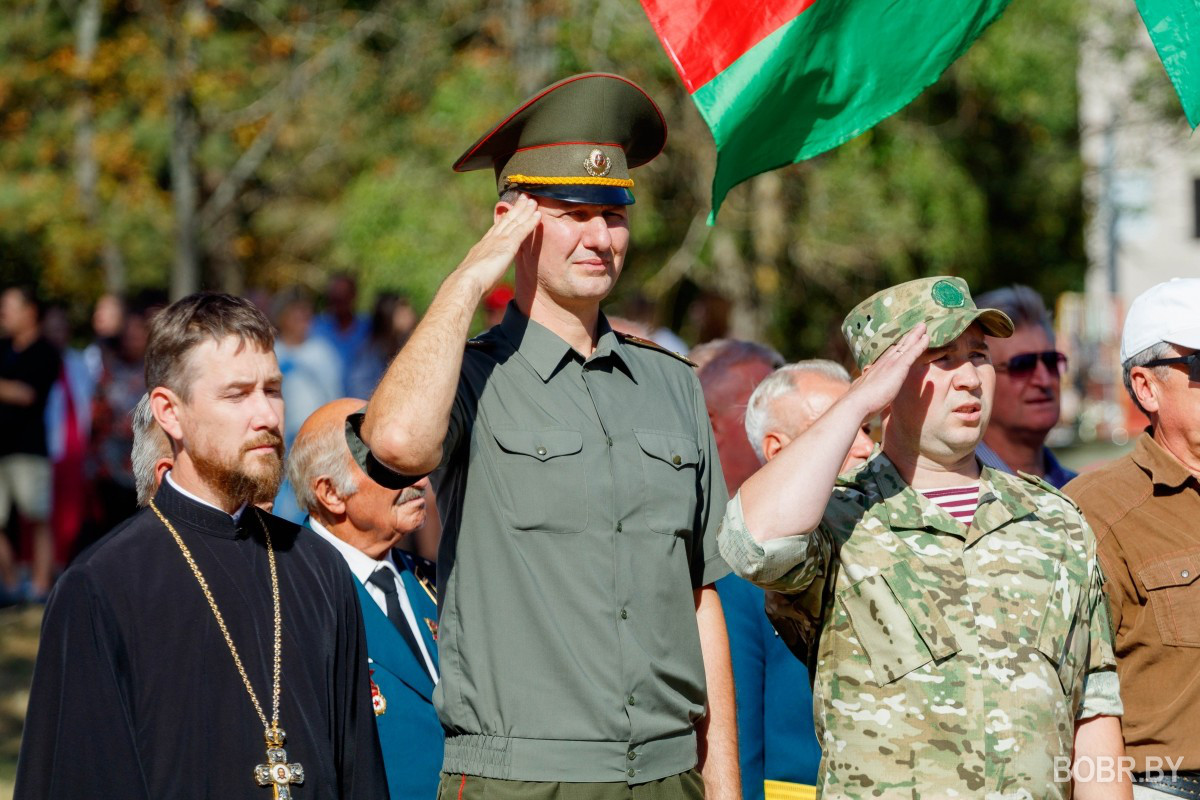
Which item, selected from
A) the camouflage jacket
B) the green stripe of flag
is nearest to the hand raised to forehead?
the camouflage jacket

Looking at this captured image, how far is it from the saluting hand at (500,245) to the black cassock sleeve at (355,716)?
0.86m

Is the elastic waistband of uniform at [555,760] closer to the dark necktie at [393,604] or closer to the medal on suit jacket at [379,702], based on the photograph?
the medal on suit jacket at [379,702]

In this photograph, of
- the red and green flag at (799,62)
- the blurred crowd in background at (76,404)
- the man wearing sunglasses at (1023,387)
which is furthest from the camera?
the blurred crowd in background at (76,404)

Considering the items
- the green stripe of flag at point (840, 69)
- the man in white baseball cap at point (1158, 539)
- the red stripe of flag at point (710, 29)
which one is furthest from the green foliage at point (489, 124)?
the man in white baseball cap at point (1158, 539)

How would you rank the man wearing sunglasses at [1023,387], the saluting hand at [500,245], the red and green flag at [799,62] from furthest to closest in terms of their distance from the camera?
the man wearing sunglasses at [1023,387] < the red and green flag at [799,62] < the saluting hand at [500,245]

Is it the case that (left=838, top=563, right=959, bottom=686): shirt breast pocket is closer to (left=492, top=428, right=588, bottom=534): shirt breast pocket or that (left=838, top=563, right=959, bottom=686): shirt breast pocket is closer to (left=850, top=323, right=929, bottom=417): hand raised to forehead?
(left=850, top=323, right=929, bottom=417): hand raised to forehead

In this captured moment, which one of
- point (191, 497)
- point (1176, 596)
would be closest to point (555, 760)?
point (191, 497)

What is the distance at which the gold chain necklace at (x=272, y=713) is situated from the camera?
3438mm

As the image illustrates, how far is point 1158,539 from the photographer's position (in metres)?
4.06

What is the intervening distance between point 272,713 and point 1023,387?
11.3 feet

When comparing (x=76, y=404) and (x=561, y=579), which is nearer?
(x=561, y=579)

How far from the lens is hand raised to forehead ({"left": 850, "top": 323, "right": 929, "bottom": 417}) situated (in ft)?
11.4

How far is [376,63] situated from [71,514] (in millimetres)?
8894

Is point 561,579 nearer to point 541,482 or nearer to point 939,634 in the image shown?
point 541,482
